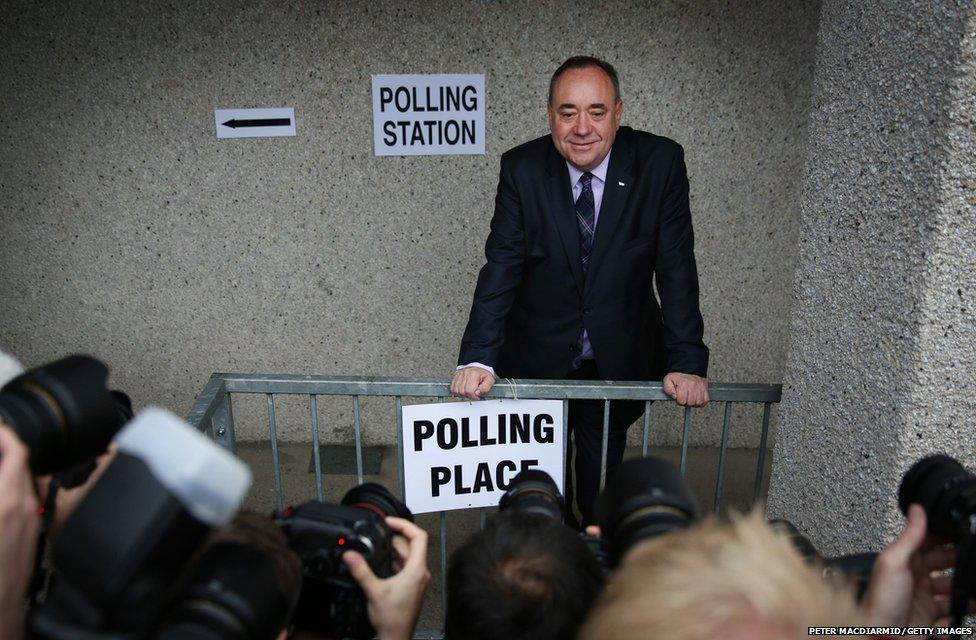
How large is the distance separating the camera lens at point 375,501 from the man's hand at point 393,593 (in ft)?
0.52

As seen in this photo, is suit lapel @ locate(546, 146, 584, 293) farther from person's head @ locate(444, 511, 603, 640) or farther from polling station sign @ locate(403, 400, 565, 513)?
person's head @ locate(444, 511, 603, 640)

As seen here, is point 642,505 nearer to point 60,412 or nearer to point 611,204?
point 60,412

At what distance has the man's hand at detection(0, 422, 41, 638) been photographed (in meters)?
0.94

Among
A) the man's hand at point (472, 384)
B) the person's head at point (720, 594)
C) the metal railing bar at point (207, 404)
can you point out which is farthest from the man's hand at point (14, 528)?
the man's hand at point (472, 384)

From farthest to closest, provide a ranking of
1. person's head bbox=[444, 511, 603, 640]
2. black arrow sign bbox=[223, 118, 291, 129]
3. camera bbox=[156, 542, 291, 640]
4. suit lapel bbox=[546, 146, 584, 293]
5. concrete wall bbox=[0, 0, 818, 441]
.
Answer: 1. black arrow sign bbox=[223, 118, 291, 129]
2. concrete wall bbox=[0, 0, 818, 441]
3. suit lapel bbox=[546, 146, 584, 293]
4. person's head bbox=[444, 511, 603, 640]
5. camera bbox=[156, 542, 291, 640]

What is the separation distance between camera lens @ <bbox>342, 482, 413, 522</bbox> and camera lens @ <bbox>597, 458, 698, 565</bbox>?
1.51ft

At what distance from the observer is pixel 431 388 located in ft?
7.00

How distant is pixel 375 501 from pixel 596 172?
1494 mm

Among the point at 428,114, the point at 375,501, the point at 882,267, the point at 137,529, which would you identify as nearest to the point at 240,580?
the point at 137,529

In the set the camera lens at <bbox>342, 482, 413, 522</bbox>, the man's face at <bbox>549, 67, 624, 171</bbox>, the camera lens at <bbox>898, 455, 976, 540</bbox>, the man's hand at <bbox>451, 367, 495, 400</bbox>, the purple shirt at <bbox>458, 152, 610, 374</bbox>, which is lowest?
the camera lens at <bbox>342, 482, 413, 522</bbox>

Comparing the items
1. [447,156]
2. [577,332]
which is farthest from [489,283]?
[447,156]

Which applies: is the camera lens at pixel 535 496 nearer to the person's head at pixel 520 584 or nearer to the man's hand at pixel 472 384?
the person's head at pixel 520 584

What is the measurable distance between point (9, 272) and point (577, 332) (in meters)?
3.09

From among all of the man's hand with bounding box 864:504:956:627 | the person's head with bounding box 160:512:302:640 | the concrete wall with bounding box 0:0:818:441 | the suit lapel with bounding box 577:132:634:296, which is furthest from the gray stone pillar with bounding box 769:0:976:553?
the concrete wall with bounding box 0:0:818:441
